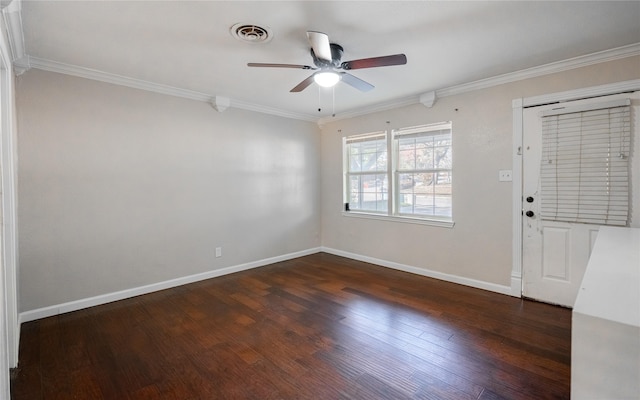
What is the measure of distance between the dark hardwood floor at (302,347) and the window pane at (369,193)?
1493mm

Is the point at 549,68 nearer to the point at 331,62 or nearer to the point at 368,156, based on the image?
the point at 331,62

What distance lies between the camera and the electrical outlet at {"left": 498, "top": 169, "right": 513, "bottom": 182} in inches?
127

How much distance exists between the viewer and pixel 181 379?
6.34 feet

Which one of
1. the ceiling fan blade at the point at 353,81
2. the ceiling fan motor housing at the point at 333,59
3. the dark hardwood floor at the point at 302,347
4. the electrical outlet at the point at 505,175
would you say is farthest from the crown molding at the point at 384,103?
the dark hardwood floor at the point at 302,347

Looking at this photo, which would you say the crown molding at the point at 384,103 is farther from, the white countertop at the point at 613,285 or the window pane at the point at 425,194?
the white countertop at the point at 613,285

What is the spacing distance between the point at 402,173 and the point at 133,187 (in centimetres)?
341

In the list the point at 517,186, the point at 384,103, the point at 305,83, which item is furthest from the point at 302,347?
the point at 384,103

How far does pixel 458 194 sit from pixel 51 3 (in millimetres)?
4022

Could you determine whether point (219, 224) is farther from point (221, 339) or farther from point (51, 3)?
point (51, 3)

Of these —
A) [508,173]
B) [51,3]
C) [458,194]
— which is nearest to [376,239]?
[458,194]

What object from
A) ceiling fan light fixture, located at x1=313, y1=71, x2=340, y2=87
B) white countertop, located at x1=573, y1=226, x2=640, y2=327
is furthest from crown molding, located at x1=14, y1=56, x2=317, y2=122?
white countertop, located at x1=573, y1=226, x2=640, y2=327

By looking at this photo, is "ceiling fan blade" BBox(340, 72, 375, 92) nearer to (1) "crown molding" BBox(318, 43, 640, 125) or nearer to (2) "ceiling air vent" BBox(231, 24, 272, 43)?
(2) "ceiling air vent" BBox(231, 24, 272, 43)

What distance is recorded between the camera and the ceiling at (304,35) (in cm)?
194

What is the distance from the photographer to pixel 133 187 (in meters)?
3.30
